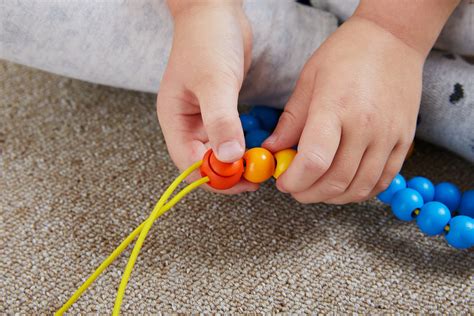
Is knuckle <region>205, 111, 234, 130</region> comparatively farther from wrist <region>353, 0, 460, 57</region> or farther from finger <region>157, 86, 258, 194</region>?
wrist <region>353, 0, 460, 57</region>

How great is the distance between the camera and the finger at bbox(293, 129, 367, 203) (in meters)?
0.55

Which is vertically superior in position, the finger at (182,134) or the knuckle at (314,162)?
the knuckle at (314,162)

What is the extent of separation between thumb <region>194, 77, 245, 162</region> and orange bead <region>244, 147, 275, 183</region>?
0.03m

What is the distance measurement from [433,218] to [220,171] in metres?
0.23

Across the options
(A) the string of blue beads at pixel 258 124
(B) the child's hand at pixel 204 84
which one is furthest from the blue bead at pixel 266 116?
(B) the child's hand at pixel 204 84

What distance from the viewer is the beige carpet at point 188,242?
56cm

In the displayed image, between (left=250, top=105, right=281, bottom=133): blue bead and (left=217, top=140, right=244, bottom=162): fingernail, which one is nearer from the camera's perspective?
(left=217, top=140, right=244, bottom=162): fingernail

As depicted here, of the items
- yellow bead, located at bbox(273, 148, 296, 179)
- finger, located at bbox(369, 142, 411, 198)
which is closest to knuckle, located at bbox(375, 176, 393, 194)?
finger, located at bbox(369, 142, 411, 198)

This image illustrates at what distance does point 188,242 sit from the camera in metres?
0.61

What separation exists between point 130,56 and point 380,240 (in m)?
0.35

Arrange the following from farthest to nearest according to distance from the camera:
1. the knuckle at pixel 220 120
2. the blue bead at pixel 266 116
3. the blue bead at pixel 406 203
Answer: the blue bead at pixel 266 116, the blue bead at pixel 406 203, the knuckle at pixel 220 120

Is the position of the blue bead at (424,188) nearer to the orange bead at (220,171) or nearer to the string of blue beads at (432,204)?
the string of blue beads at (432,204)

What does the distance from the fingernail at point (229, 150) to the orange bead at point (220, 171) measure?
0.5 inches

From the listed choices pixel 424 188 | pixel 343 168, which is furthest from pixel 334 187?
pixel 424 188
